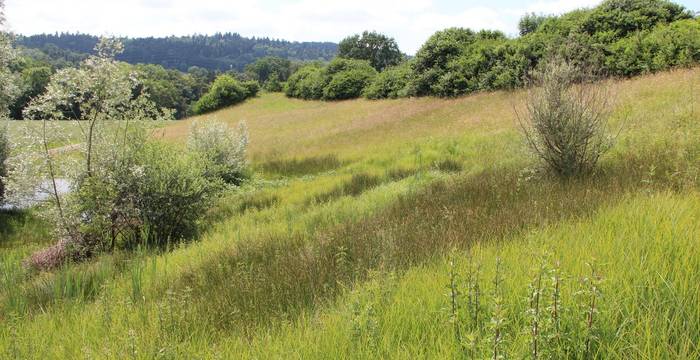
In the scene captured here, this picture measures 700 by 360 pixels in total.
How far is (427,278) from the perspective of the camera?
3250 mm

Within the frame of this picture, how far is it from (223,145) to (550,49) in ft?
43.5

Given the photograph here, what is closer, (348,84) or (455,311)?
(455,311)

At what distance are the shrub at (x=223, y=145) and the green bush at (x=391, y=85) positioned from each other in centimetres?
1979

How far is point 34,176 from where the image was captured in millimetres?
10172

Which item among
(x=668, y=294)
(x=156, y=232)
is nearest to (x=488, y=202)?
(x=668, y=294)

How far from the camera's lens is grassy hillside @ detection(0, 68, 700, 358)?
229cm

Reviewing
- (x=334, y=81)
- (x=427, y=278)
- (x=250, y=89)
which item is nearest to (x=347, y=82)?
(x=334, y=81)

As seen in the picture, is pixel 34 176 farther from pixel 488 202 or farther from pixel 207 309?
pixel 488 202

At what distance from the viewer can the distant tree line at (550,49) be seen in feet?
59.2

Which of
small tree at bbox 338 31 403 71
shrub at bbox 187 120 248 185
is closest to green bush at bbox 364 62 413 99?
shrub at bbox 187 120 248 185

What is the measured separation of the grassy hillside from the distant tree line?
552 centimetres

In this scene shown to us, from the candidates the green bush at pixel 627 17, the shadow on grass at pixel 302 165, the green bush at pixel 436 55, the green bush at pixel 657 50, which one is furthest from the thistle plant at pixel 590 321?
the green bush at pixel 436 55

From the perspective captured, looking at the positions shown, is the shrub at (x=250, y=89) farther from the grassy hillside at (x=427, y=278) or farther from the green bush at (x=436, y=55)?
the grassy hillside at (x=427, y=278)

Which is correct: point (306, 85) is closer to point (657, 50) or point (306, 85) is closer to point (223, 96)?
point (223, 96)
